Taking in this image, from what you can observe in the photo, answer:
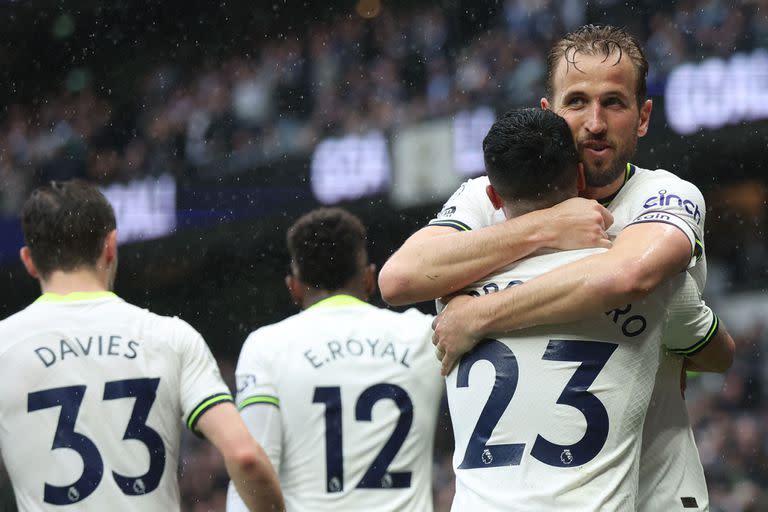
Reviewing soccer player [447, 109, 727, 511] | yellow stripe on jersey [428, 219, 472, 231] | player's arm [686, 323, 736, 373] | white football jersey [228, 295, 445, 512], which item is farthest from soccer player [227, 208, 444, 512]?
soccer player [447, 109, 727, 511]

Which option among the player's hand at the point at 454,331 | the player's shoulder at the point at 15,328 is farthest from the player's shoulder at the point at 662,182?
the player's shoulder at the point at 15,328

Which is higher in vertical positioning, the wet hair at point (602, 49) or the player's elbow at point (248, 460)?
the wet hair at point (602, 49)

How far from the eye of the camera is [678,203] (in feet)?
9.23

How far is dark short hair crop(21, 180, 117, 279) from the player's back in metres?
1.55

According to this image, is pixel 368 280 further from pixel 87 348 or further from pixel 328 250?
pixel 87 348

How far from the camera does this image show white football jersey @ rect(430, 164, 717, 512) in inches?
118

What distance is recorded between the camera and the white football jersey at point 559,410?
263cm

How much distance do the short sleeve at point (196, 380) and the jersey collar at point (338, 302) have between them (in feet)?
3.86

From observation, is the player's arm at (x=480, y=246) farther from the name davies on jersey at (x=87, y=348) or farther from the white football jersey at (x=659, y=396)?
the name davies on jersey at (x=87, y=348)

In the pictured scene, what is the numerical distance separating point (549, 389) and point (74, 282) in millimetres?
1730

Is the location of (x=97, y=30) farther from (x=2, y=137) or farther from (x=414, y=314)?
(x=414, y=314)

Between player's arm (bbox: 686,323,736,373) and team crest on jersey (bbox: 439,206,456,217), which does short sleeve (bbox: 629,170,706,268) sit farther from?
team crest on jersey (bbox: 439,206,456,217)

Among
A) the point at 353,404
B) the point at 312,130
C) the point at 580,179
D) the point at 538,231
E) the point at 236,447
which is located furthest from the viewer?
the point at 312,130

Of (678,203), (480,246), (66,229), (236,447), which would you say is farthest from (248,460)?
(678,203)
